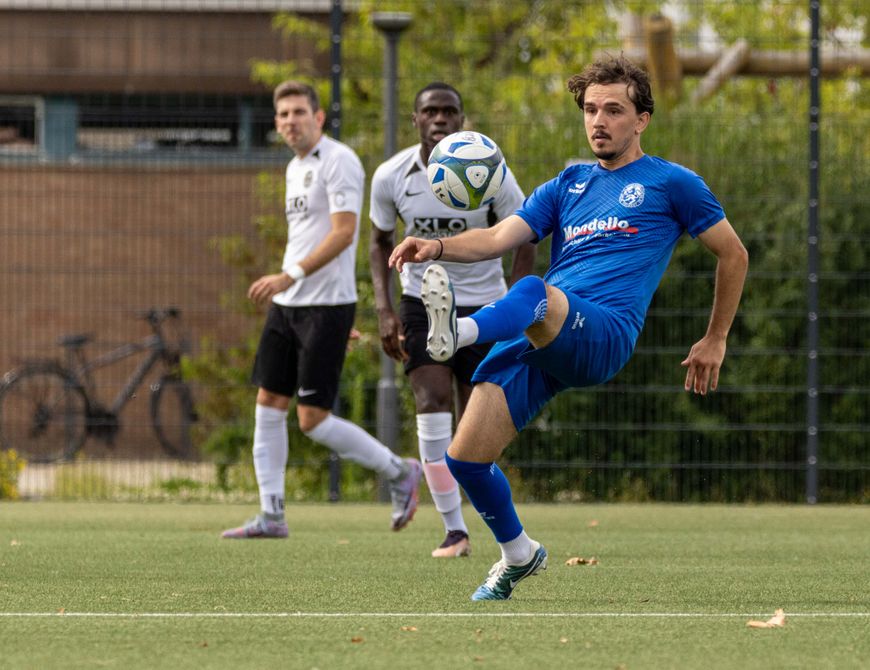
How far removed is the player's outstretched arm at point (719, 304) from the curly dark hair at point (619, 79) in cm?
52

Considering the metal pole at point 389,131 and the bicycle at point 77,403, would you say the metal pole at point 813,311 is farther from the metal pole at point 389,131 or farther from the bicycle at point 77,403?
the bicycle at point 77,403

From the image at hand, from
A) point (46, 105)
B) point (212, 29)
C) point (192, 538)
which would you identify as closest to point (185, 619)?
point (192, 538)

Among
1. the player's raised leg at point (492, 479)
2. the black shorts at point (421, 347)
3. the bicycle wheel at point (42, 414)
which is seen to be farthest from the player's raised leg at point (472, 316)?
the bicycle wheel at point (42, 414)

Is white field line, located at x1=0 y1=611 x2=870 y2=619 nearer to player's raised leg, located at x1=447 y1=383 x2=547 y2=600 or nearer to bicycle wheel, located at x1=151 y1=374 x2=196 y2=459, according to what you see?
player's raised leg, located at x1=447 y1=383 x2=547 y2=600

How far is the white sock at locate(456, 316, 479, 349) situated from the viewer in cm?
501

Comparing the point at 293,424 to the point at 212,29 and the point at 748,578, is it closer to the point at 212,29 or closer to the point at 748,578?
the point at 212,29

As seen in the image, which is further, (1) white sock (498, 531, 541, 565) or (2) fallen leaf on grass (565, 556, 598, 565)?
(2) fallen leaf on grass (565, 556, 598, 565)

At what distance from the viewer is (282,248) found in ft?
37.5

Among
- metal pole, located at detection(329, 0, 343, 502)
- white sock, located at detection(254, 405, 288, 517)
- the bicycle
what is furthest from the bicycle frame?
white sock, located at detection(254, 405, 288, 517)

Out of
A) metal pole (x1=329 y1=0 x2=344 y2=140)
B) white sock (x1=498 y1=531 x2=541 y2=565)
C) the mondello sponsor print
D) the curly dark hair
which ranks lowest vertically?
white sock (x1=498 y1=531 x2=541 y2=565)

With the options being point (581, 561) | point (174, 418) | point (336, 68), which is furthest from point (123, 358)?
point (581, 561)

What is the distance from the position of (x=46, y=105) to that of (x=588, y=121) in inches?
276

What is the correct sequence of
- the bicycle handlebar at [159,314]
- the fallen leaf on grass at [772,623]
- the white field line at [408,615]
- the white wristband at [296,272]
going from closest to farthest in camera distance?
1. the fallen leaf on grass at [772,623]
2. the white field line at [408,615]
3. the white wristband at [296,272]
4. the bicycle handlebar at [159,314]

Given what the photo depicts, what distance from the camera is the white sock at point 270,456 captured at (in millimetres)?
8578
